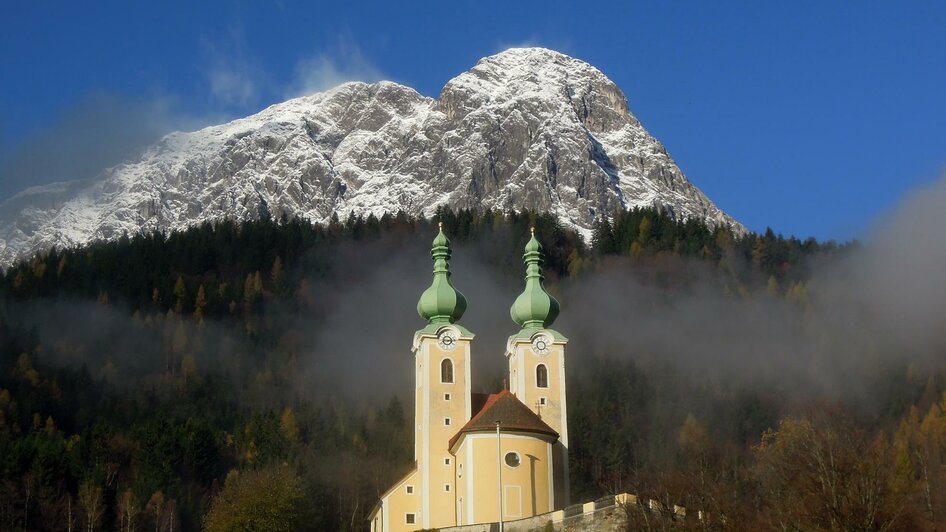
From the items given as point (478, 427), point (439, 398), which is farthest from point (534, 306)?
point (478, 427)

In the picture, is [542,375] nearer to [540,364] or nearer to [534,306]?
[540,364]

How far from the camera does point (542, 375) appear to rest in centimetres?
8312

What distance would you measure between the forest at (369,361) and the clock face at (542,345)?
9.88m

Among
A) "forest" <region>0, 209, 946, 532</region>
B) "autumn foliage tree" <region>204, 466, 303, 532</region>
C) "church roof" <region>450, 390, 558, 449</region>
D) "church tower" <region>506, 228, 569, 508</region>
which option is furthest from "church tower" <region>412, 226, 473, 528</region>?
"forest" <region>0, 209, 946, 532</region>

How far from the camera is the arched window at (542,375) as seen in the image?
82938 millimetres

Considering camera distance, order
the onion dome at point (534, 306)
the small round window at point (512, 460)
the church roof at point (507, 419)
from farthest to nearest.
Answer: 1. the onion dome at point (534, 306)
2. the church roof at point (507, 419)
3. the small round window at point (512, 460)

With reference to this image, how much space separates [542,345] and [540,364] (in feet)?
3.81

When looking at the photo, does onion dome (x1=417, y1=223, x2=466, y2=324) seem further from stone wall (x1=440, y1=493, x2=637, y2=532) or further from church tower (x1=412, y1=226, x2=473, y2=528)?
stone wall (x1=440, y1=493, x2=637, y2=532)

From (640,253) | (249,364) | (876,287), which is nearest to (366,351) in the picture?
(249,364)

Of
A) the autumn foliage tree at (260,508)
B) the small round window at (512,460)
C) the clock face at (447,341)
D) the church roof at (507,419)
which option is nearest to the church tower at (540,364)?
the clock face at (447,341)

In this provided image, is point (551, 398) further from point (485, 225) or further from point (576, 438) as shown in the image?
point (485, 225)

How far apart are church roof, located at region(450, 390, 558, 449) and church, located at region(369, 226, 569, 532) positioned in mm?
54

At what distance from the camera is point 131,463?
114 meters

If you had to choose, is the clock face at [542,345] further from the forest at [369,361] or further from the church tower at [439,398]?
the forest at [369,361]
